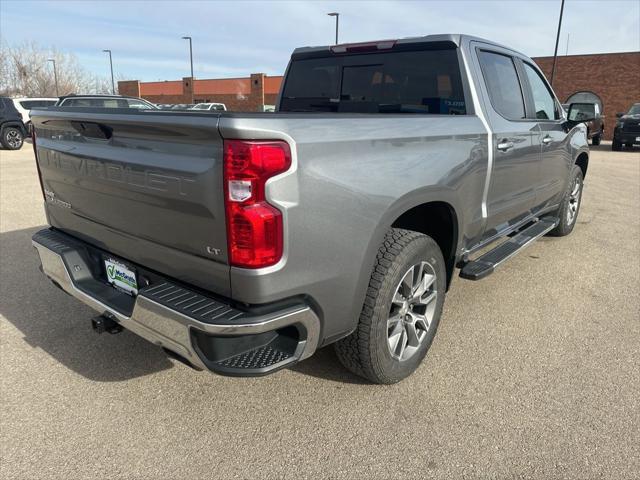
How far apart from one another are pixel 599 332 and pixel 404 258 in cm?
193

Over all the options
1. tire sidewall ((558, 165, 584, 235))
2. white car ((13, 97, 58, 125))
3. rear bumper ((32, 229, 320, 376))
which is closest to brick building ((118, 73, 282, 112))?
white car ((13, 97, 58, 125))

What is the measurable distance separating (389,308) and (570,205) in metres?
4.47

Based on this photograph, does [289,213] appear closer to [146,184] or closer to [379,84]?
[146,184]

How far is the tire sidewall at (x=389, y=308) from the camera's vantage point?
252 centimetres

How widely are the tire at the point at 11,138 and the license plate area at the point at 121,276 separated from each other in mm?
17324

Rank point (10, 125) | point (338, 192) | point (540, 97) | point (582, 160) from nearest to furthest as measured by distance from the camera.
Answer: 1. point (338, 192)
2. point (540, 97)
3. point (582, 160)
4. point (10, 125)

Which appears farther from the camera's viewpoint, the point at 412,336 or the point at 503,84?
the point at 503,84

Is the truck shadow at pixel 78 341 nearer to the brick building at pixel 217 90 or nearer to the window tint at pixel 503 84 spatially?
the window tint at pixel 503 84

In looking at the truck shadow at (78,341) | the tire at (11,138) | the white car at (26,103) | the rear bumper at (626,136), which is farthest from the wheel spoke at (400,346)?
the rear bumper at (626,136)

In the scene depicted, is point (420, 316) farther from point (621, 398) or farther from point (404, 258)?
point (621, 398)

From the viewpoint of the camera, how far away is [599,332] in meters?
3.54

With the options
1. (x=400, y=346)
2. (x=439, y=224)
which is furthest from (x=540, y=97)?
(x=400, y=346)

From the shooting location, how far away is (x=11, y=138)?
55.5 feet

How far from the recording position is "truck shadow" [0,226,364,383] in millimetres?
2971
